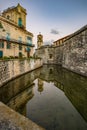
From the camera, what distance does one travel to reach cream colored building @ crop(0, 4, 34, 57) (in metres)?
19.6

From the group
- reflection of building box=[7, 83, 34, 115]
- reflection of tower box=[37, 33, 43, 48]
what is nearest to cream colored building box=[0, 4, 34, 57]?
reflection of building box=[7, 83, 34, 115]

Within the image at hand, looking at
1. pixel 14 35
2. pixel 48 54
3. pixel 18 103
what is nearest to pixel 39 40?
pixel 48 54

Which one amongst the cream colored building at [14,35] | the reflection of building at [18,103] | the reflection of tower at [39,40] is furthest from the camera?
the reflection of tower at [39,40]

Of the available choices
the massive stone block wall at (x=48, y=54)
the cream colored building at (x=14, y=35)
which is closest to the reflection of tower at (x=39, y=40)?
the massive stone block wall at (x=48, y=54)

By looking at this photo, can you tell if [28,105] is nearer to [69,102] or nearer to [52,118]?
[52,118]

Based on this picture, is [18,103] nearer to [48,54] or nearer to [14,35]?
[14,35]

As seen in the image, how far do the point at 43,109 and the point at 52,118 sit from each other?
1037mm

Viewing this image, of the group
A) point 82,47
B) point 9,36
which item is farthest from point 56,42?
point 82,47

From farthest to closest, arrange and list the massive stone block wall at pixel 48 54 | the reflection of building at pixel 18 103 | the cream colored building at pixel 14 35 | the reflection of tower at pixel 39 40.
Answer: the reflection of tower at pixel 39 40, the massive stone block wall at pixel 48 54, the cream colored building at pixel 14 35, the reflection of building at pixel 18 103

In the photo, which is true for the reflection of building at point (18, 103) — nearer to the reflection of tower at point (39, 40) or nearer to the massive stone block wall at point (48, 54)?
the massive stone block wall at point (48, 54)

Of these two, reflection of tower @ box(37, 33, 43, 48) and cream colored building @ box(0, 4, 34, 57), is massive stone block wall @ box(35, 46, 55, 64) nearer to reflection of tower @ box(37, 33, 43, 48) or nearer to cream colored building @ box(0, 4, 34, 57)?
reflection of tower @ box(37, 33, 43, 48)

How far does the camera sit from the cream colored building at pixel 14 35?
1962 centimetres

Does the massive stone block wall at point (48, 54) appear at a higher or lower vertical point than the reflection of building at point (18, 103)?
higher

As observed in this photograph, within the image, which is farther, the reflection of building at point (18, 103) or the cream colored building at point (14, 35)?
the cream colored building at point (14, 35)
